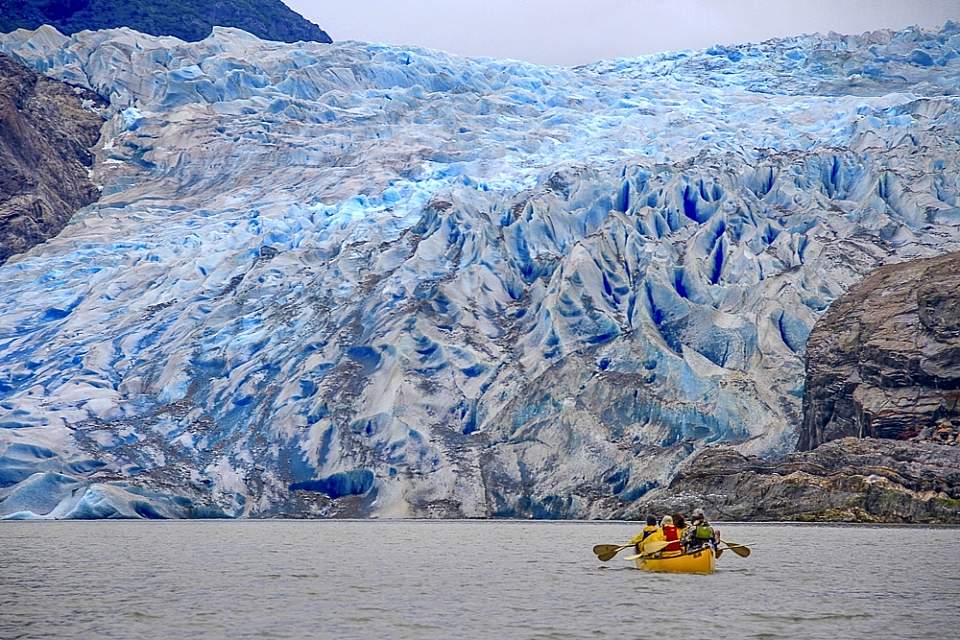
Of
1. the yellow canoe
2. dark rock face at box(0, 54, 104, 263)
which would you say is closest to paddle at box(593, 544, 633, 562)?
the yellow canoe

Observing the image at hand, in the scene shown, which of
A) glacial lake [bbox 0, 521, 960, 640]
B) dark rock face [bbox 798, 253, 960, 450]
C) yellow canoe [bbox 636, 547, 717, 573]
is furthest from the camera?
dark rock face [bbox 798, 253, 960, 450]

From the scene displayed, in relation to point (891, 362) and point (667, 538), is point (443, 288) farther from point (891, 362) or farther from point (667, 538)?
point (667, 538)

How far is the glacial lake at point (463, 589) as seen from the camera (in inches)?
1030

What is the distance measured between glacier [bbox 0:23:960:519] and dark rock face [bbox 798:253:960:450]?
164 inches

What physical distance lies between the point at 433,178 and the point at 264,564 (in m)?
68.5

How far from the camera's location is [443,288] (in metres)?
89.7

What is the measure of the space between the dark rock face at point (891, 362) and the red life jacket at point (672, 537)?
31.4 meters

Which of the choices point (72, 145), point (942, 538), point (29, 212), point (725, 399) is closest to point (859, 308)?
point (725, 399)

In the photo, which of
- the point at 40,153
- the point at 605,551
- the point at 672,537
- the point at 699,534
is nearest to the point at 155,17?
the point at 40,153

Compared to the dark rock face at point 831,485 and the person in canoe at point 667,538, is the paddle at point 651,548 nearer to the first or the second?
the person in canoe at point 667,538

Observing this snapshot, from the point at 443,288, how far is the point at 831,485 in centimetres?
3420

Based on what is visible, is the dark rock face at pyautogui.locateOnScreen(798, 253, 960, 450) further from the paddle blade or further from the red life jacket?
the paddle blade

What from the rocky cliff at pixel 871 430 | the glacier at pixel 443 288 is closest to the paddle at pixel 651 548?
the rocky cliff at pixel 871 430

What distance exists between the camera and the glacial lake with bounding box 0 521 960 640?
2617 centimetres
